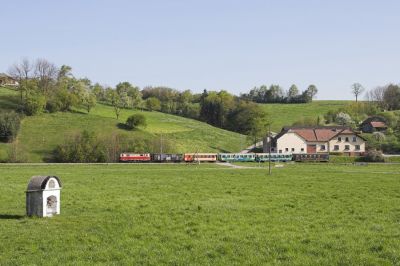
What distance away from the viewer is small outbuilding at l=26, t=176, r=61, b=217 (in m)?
20.4

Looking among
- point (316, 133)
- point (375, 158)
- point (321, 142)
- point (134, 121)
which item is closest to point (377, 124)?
point (316, 133)

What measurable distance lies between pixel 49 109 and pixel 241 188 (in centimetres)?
10467

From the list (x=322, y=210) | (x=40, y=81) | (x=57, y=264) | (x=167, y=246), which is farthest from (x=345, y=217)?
(x=40, y=81)

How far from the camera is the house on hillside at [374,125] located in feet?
481

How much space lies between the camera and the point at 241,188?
33062 millimetres

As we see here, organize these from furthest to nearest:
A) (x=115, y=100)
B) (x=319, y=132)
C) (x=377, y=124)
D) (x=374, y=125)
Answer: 1. (x=115, y=100)
2. (x=377, y=124)
3. (x=374, y=125)
4. (x=319, y=132)

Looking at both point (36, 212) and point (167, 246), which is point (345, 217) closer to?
point (167, 246)

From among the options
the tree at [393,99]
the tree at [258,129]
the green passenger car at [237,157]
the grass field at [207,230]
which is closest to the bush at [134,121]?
the tree at [258,129]

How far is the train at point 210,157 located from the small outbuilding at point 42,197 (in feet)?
247

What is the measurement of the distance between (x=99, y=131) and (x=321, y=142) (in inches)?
2041

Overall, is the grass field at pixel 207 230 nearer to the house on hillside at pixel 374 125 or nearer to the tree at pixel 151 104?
the house on hillside at pixel 374 125

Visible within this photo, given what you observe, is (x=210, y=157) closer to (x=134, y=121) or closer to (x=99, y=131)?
(x=99, y=131)

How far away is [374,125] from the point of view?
14738 cm

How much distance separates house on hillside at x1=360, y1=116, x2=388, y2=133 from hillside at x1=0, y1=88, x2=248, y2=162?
36.3 meters
